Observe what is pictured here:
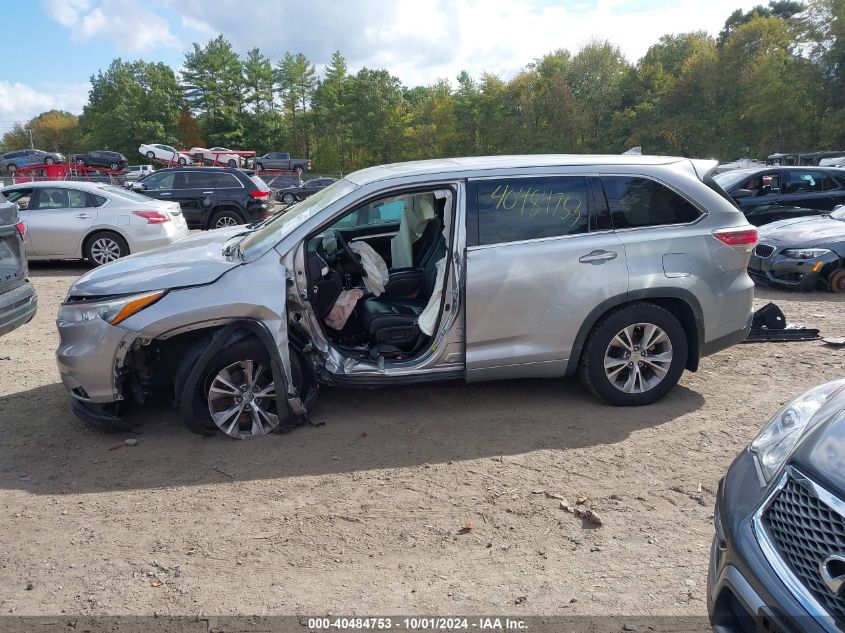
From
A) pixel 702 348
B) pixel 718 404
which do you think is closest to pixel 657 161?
pixel 702 348

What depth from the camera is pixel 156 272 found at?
178 inches

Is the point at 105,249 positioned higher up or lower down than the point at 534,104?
lower down

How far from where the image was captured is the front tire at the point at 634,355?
4.82 meters

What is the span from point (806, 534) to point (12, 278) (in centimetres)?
585

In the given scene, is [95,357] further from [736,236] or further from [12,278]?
[736,236]

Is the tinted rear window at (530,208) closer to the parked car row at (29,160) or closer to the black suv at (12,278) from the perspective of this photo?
the black suv at (12,278)

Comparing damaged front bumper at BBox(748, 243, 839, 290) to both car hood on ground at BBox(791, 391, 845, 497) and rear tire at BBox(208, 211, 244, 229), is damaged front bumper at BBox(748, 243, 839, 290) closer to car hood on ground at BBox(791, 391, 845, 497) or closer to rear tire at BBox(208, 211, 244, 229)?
car hood on ground at BBox(791, 391, 845, 497)

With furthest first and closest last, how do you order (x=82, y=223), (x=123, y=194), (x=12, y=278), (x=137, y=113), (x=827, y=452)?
1. (x=137, y=113)
2. (x=123, y=194)
3. (x=82, y=223)
4. (x=12, y=278)
5. (x=827, y=452)

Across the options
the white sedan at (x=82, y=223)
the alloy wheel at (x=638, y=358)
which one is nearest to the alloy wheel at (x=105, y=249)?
the white sedan at (x=82, y=223)

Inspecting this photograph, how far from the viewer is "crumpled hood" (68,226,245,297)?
4410mm

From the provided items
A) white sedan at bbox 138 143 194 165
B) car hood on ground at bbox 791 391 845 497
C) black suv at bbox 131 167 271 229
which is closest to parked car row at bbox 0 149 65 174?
white sedan at bbox 138 143 194 165

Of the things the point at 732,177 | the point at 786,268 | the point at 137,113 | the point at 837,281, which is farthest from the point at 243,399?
the point at 137,113

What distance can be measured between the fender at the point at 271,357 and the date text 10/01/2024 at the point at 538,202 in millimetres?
1820

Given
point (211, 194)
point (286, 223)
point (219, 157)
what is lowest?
point (286, 223)
